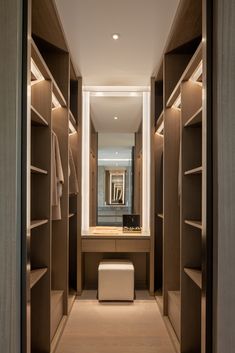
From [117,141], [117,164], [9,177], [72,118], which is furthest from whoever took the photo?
[117,141]

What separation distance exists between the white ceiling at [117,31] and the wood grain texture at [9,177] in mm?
1070

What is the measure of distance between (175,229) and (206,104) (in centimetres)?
193

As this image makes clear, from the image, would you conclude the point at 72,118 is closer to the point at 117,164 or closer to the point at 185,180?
the point at 117,164

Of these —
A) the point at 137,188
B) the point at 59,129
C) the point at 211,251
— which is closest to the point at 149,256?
the point at 137,188

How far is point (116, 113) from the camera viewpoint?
4.89 meters

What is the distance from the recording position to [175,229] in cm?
340

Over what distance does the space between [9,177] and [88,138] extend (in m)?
3.18

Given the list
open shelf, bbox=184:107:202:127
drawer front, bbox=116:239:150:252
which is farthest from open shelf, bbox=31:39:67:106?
drawer front, bbox=116:239:150:252

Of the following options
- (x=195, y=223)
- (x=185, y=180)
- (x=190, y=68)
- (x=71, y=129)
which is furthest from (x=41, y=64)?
(x=71, y=129)

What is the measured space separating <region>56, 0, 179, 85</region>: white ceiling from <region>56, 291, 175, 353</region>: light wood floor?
2648 millimetres

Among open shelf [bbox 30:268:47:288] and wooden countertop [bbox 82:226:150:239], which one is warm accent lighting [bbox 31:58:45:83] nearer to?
open shelf [bbox 30:268:47:288]

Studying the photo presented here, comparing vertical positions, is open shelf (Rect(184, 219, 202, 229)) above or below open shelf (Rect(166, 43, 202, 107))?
below

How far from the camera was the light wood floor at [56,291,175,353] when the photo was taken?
8.96 feet
